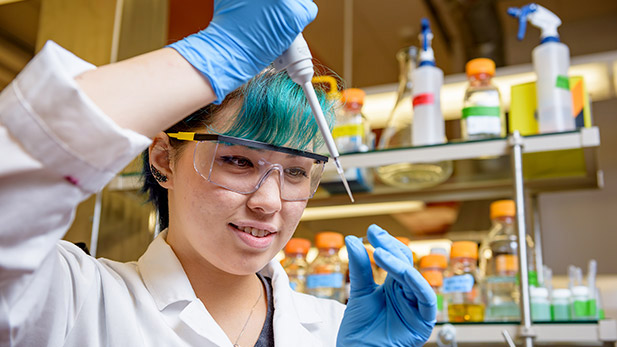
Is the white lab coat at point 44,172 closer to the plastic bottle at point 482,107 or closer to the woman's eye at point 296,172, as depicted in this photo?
the woman's eye at point 296,172

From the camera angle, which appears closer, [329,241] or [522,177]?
[522,177]

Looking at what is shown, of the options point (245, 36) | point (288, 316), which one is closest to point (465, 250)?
point (288, 316)

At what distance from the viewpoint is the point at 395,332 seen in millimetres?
1061

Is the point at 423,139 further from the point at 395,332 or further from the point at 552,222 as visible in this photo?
the point at 552,222

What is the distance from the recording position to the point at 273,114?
111 centimetres

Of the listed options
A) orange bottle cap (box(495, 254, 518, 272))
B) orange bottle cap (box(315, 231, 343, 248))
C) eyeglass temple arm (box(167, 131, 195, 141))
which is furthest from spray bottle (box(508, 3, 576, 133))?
eyeglass temple arm (box(167, 131, 195, 141))

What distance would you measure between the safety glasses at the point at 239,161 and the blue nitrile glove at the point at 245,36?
274mm

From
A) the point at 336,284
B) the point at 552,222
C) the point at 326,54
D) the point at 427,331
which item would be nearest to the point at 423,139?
the point at 336,284

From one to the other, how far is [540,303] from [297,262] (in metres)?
0.73

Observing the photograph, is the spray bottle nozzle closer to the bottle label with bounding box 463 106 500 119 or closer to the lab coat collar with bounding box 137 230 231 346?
the bottle label with bounding box 463 106 500 119

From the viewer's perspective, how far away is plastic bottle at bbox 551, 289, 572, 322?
5.33 feet

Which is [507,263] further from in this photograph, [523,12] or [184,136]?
[184,136]

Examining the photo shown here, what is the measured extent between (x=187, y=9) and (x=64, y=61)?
2.50m

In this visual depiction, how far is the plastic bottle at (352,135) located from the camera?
6.23ft
